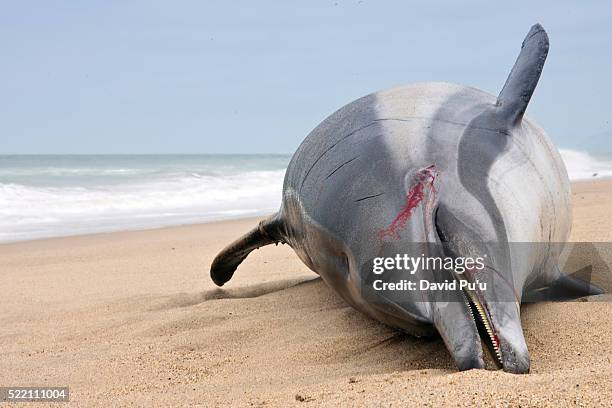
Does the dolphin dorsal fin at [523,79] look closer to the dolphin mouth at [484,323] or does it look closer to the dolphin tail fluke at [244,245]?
the dolphin mouth at [484,323]

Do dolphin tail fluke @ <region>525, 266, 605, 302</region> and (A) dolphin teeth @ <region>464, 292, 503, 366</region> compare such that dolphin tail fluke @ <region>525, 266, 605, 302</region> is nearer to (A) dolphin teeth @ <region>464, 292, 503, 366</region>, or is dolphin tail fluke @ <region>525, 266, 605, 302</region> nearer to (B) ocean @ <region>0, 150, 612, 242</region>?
(A) dolphin teeth @ <region>464, 292, 503, 366</region>

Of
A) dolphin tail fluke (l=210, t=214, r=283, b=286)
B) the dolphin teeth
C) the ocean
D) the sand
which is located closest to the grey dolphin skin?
the dolphin teeth

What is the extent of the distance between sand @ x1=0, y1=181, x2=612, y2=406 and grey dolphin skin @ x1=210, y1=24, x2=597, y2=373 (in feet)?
0.63

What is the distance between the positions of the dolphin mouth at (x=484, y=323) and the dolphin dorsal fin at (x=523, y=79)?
112cm

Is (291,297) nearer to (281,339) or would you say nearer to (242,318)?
(242,318)

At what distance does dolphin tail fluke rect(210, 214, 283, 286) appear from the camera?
471 cm

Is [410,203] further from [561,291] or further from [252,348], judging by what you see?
[561,291]

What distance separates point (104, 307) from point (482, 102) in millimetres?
2954

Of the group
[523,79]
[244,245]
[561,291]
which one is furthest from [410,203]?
[244,245]

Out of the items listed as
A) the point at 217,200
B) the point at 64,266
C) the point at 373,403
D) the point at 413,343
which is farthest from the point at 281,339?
the point at 217,200

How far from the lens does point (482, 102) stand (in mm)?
3730

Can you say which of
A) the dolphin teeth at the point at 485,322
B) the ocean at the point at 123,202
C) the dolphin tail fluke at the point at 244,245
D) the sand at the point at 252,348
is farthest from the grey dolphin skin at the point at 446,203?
the ocean at the point at 123,202

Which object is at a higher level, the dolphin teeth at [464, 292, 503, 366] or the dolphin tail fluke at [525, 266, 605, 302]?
the dolphin teeth at [464, 292, 503, 366]

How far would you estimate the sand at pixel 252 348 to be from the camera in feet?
8.34
